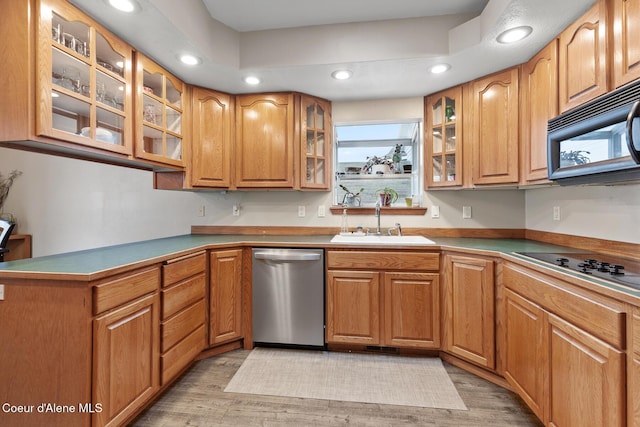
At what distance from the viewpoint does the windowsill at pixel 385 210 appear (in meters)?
2.79

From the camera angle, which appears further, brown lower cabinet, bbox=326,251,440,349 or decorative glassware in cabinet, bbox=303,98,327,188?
decorative glassware in cabinet, bbox=303,98,327,188

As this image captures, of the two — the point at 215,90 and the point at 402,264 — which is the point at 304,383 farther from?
the point at 215,90

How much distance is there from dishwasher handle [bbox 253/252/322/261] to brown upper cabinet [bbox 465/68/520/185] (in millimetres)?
1440

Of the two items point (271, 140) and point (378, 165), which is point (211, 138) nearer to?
point (271, 140)

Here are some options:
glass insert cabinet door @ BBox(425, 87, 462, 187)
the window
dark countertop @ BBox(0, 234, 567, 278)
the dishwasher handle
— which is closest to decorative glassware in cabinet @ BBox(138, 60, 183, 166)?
dark countertop @ BBox(0, 234, 567, 278)

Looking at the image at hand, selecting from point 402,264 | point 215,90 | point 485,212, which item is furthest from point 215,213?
point 485,212

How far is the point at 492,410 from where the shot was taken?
1.68 meters

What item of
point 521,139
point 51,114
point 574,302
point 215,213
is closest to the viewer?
point 574,302

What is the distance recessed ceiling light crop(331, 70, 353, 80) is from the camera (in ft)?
7.39

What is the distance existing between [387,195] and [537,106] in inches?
51.9

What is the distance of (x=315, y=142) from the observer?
274 cm

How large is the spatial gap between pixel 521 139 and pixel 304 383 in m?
2.30

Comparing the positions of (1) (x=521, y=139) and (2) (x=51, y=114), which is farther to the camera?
(1) (x=521, y=139)

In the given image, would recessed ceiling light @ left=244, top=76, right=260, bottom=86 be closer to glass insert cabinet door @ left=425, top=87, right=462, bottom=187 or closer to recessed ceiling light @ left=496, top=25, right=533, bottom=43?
glass insert cabinet door @ left=425, top=87, right=462, bottom=187
